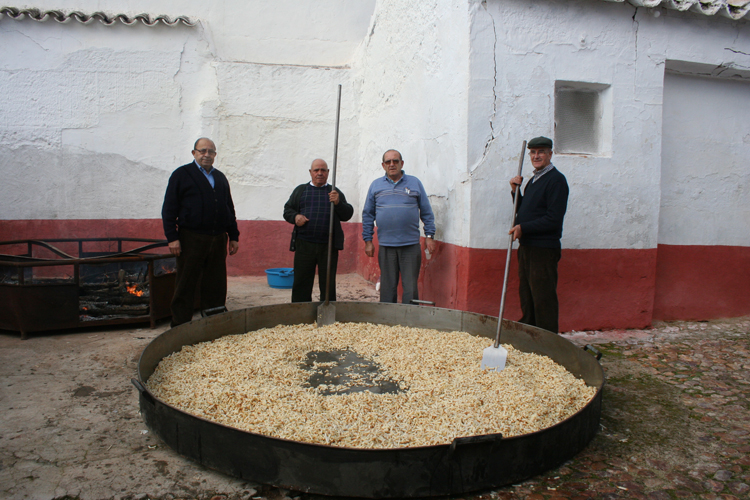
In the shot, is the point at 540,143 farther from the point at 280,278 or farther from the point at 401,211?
the point at 280,278

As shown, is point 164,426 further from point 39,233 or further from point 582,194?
point 39,233

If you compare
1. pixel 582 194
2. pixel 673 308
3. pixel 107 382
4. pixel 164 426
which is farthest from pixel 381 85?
pixel 164 426

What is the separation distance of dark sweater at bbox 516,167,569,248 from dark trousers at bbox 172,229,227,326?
2.21m

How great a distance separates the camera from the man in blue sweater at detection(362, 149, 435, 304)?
389cm

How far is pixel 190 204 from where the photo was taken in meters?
3.56

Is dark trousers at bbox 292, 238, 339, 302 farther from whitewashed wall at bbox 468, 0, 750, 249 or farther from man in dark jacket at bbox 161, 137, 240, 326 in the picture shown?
whitewashed wall at bbox 468, 0, 750, 249

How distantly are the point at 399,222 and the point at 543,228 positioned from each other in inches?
44.9

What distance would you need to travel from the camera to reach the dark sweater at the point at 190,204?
352 cm

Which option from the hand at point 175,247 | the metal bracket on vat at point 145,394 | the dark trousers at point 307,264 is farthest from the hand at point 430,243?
the metal bracket on vat at point 145,394

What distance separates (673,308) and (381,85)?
3807 millimetres

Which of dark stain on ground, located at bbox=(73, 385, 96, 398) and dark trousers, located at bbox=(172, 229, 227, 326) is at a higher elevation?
dark trousers, located at bbox=(172, 229, 227, 326)

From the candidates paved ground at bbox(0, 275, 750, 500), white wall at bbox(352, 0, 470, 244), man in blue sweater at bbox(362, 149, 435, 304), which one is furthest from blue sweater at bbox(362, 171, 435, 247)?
→ paved ground at bbox(0, 275, 750, 500)

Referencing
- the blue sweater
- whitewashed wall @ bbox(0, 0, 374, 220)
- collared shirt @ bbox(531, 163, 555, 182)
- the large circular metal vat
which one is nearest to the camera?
the large circular metal vat

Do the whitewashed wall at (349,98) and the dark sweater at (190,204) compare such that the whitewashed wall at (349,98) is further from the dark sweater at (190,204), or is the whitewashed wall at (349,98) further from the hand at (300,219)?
the dark sweater at (190,204)
